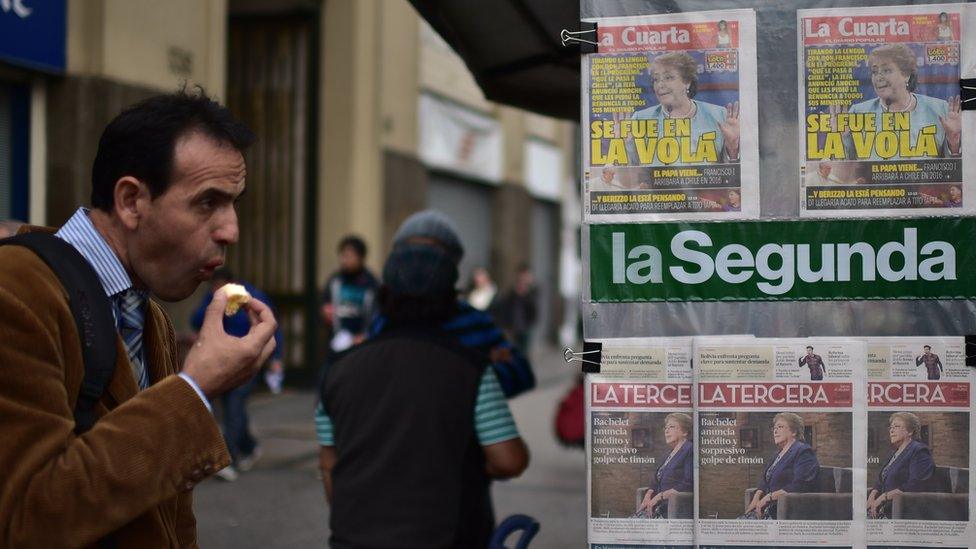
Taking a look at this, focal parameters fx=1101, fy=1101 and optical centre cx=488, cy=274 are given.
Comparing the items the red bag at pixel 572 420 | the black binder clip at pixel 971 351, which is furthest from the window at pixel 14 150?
the black binder clip at pixel 971 351

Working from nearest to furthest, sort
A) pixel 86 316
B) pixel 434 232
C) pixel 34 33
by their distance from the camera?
pixel 86 316 < pixel 434 232 < pixel 34 33

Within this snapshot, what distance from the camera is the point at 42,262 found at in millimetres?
1720

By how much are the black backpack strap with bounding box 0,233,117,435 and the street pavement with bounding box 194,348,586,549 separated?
16.2 ft

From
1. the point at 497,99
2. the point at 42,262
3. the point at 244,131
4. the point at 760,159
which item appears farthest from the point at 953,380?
the point at 497,99

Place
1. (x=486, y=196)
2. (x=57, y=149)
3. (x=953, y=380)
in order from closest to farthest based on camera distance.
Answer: (x=953, y=380) < (x=57, y=149) < (x=486, y=196)

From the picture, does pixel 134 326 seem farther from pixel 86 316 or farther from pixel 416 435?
pixel 416 435

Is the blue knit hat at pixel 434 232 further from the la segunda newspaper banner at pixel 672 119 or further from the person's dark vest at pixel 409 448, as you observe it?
the la segunda newspaper banner at pixel 672 119

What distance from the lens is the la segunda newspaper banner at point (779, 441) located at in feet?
7.74

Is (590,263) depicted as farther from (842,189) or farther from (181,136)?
(181,136)

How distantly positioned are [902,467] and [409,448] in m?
1.30

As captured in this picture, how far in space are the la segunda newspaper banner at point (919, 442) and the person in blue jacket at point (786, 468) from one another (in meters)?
0.13

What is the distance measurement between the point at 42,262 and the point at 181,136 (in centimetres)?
33

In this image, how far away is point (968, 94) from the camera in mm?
2354

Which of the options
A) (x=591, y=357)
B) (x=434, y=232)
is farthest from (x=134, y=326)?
(x=434, y=232)
